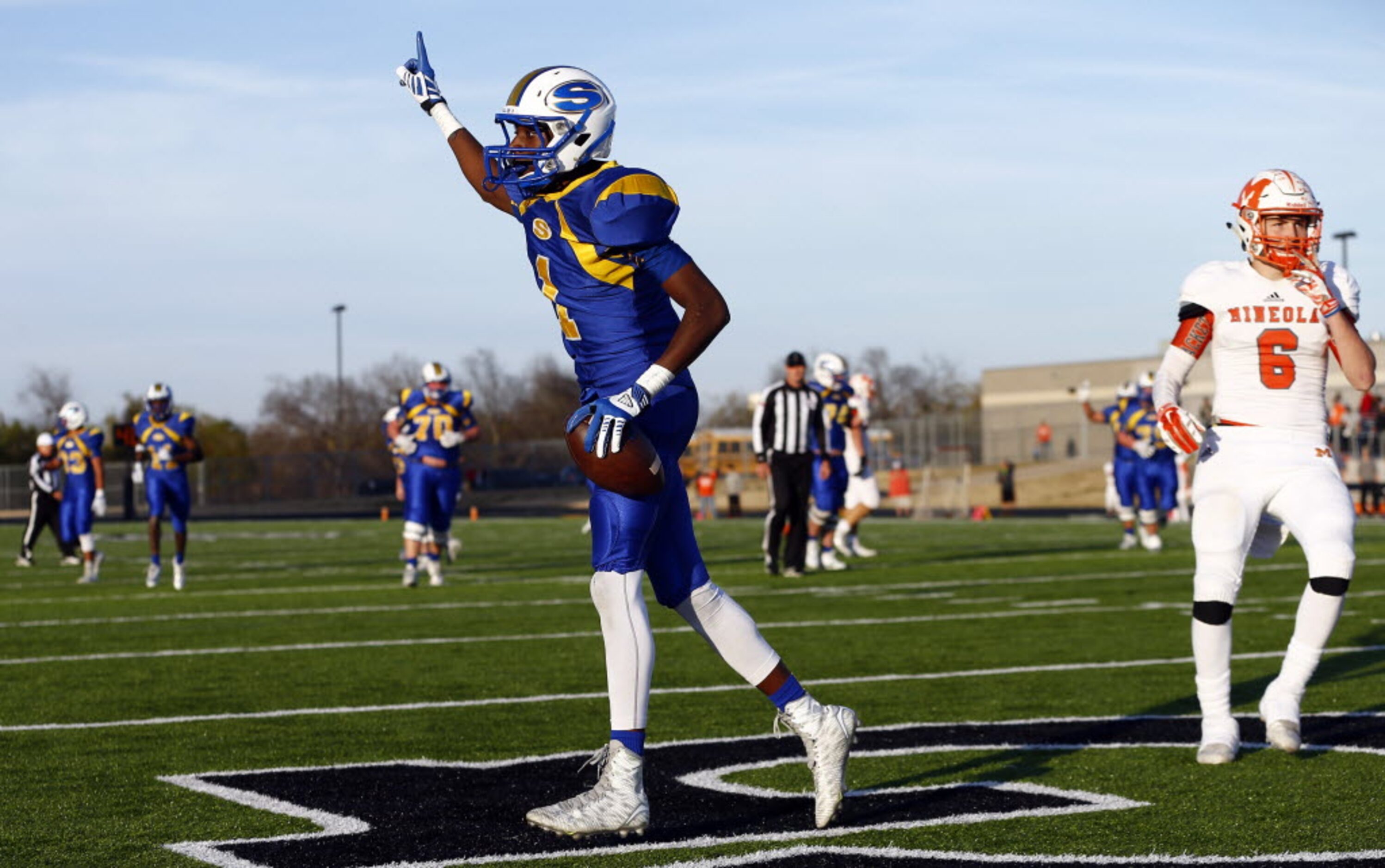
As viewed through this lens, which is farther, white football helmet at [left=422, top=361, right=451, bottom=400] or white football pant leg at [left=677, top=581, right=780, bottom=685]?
white football helmet at [left=422, top=361, right=451, bottom=400]

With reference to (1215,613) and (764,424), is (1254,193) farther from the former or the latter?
(764,424)

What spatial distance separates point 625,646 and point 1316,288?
2738 millimetres

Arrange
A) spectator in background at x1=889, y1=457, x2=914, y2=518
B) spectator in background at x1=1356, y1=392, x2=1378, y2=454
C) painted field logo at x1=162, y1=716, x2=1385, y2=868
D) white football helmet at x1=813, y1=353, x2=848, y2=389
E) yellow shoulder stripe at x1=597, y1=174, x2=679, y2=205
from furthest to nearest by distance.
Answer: spectator in background at x1=889, y1=457, x2=914, y2=518
spectator in background at x1=1356, y1=392, x2=1378, y2=454
white football helmet at x1=813, y1=353, x2=848, y2=389
yellow shoulder stripe at x1=597, y1=174, x2=679, y2=205
painted field logo at x1=162, y1=716, x2=1385, y2=868

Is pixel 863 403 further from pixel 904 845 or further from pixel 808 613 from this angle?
pixel 904 845

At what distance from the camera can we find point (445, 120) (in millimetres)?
6008

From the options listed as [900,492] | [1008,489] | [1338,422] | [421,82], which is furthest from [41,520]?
[1008,489]

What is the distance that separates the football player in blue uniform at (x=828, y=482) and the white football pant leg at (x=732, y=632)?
37.6 ft

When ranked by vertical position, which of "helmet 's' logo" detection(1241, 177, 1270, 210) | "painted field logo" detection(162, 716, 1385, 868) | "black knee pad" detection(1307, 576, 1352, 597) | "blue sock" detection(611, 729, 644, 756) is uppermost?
"helmet 's' logo" detection(1241, 177, 1270, 210)

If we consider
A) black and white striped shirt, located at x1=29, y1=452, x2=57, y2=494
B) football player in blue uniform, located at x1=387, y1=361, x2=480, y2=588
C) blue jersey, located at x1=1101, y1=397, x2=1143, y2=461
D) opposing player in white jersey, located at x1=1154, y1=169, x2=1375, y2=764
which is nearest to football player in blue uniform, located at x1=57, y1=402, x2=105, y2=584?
black and white striped shirt, located at x1=29, y1=452, x2=57, y2=494

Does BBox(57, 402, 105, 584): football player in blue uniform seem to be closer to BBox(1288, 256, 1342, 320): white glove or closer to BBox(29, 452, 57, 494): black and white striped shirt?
BBox(29, 452, 57, 494): black and white striped shirt

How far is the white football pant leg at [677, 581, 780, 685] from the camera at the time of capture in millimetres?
4973

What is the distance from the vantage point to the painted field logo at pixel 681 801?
4449mm

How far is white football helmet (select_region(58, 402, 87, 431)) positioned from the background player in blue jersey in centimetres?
390

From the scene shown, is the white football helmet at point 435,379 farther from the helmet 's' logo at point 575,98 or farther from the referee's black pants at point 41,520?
the helmet 's' logo at point 575,98
